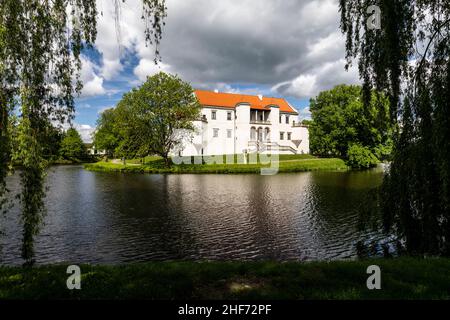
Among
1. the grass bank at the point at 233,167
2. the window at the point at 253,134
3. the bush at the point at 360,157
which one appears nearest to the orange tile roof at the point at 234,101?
the window at the point at 253,134

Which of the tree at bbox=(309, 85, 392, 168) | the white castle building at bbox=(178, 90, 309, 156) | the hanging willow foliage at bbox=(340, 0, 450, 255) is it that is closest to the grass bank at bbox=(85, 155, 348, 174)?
the tree at bbox=(309, 85, 392, 168)

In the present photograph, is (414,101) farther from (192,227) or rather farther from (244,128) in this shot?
(244,128)

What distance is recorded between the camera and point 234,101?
65250mm

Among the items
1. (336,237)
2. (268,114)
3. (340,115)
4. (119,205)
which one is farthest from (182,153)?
(336,237)

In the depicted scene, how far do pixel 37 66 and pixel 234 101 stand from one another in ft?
198

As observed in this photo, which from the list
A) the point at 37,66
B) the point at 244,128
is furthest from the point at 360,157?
the point at 37,66

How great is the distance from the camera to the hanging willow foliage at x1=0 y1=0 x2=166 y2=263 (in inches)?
230

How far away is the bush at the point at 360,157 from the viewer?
52.3 metres

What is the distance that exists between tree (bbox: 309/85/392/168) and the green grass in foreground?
1835 inches

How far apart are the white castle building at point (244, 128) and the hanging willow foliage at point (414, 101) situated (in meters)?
48.6

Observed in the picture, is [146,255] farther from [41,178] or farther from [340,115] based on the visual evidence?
[340,115]

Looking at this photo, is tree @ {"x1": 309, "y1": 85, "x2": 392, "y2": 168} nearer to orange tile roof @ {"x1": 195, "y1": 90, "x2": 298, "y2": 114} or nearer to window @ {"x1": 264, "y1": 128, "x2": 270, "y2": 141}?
window @ {"x1": 264, "y1": 128, "x2": 270, "y2": 141}

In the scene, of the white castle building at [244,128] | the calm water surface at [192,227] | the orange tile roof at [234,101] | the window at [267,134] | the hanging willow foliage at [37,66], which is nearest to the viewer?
the hanging willow foliage at [37,66]

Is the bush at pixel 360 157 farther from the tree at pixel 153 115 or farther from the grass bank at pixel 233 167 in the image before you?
the tree at pixel 153 115
